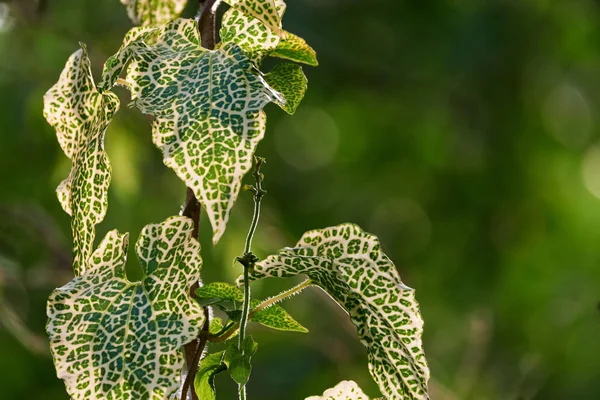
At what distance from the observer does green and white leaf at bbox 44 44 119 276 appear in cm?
43

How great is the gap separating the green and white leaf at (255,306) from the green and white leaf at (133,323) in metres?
0.04

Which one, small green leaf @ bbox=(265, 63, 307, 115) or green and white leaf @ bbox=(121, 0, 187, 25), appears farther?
green and white leaf @ bbox=(121, 0, 187, 25)

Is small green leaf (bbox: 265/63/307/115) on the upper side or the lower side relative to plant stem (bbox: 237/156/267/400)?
upper

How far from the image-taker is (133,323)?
15.5 inches

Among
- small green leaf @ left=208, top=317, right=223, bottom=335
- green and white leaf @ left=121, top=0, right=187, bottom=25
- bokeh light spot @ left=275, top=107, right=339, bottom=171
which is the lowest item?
bokeh light spot @ left=275, top=107, right=339, bottom=171

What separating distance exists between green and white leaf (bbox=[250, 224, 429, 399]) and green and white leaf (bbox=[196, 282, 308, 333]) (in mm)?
17

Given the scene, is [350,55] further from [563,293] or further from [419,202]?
[563,293]

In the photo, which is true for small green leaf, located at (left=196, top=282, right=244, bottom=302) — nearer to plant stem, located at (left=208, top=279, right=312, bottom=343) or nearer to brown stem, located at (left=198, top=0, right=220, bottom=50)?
plant stem, located at (left=208, top=279, right=312, bottom=343)

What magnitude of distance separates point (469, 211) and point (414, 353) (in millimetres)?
2238

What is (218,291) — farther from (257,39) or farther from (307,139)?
(307,139)

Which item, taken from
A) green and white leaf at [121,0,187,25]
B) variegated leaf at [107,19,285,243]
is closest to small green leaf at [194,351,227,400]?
variegated leaf at [107,19,285,243]

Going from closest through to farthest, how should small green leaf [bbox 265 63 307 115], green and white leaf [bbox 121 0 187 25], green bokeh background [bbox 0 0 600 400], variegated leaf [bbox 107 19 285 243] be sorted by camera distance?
1. variegated leaf [bbox 107 19 285 243]
2. small green leaf [bbox 265 63 307 115]
3. green and white leaf [bbox 121 0 187 25]
4. green bokeh background [bbox 0 0 600 400]

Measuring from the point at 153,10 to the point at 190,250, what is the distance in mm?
233

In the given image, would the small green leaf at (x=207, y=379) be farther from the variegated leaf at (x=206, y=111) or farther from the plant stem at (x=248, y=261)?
the variegated leaf at (x=206, y=111)
